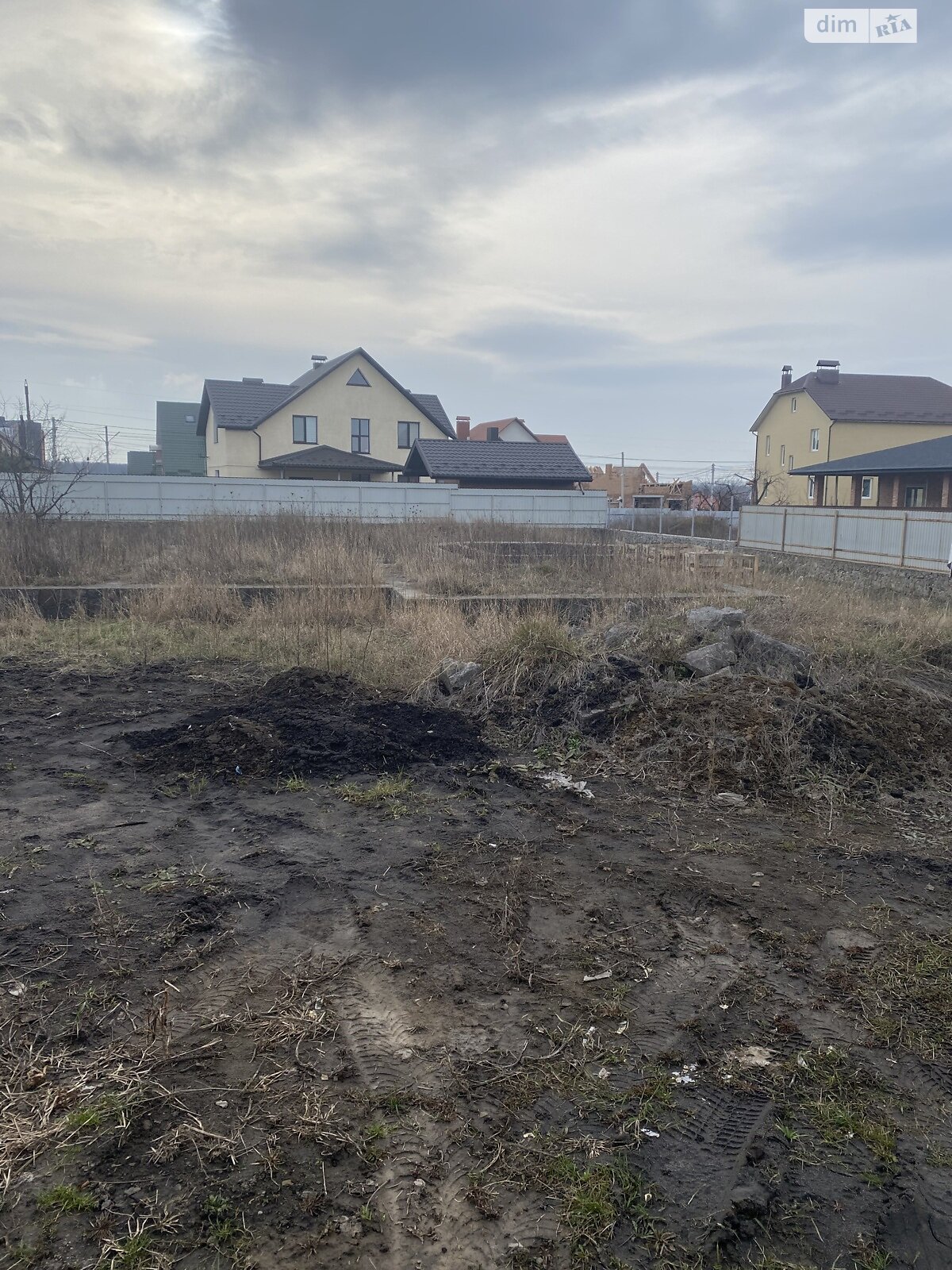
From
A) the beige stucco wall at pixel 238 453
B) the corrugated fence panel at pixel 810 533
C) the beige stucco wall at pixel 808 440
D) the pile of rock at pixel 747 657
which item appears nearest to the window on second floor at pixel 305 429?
the beige stucco wall at pixel 238 453

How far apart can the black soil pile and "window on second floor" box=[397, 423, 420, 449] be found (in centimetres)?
3566

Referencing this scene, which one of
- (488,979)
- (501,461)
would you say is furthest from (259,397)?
(488,979)

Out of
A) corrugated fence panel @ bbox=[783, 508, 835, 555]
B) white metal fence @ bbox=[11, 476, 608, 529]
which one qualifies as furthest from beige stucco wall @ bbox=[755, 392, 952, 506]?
corrugated fence panel @ bbox=[783, 508, 835, 555]

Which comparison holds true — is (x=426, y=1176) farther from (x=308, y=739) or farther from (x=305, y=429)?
(x=305, y=429)

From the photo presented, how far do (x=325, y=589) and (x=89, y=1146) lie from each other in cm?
898

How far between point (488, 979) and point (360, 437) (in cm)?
3949

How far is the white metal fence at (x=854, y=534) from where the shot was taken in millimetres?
17812

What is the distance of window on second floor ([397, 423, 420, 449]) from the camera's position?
41.7 m

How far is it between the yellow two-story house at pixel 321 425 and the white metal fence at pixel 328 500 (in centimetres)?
845

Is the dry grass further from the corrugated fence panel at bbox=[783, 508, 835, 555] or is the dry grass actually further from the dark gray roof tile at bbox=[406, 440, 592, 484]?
the dark gray roof tile at bbox=[406, 440, 592, 484]

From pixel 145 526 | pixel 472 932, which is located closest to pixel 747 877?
pixel 472 932

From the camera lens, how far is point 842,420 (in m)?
40.3

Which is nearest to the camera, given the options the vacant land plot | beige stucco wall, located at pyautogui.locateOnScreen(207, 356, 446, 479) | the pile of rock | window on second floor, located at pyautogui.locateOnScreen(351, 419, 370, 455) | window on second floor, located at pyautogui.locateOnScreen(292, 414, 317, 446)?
the vacant land plot

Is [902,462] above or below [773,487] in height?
above
